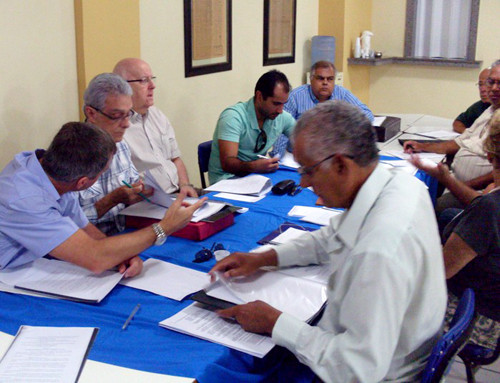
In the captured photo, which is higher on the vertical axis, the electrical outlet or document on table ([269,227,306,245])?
the electrical outlet

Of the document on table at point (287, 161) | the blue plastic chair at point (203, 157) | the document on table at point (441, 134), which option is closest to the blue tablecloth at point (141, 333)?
the document on table at point (287, 161)

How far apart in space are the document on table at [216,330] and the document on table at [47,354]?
0.22m

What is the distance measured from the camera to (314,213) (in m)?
2.28

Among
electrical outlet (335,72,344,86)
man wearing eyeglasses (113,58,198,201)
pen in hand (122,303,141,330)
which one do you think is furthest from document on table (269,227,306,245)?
electrical outlet (335,72,344,86)

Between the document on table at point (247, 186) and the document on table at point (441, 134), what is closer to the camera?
the document on table at point (247, 186)

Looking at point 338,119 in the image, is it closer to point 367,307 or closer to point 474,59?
point 367,307

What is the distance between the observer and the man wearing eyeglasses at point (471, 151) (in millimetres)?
3186

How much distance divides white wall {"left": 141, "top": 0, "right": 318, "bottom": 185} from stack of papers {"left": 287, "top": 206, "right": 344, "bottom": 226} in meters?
1.71

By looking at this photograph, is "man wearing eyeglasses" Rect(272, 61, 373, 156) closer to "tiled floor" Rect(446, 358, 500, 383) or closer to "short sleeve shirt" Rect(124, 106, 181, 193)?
"short sleeve shirt" Rect(124, 106, 181, 193)

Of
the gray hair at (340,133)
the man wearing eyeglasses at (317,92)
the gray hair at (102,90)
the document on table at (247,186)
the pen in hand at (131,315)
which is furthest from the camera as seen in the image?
the man wearing eyeglasses at (317,92)

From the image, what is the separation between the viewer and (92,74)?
2957mm

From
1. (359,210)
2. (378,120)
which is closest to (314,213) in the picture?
(359,210)

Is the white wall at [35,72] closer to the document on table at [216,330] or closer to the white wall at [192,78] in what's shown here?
the white wall at [192,78]

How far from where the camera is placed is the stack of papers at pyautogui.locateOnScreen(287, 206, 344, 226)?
86.0 inches
